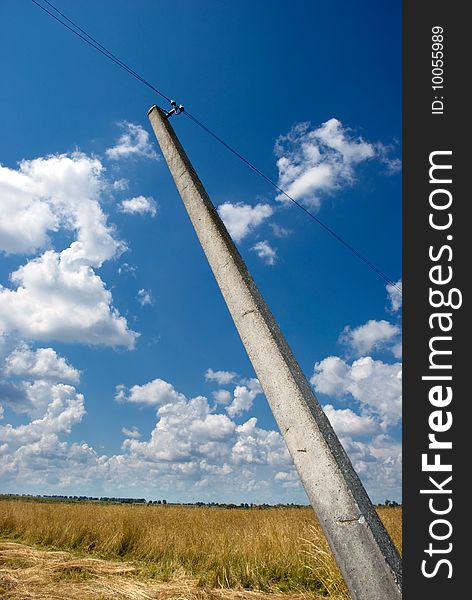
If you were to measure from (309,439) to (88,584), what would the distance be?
172 inches

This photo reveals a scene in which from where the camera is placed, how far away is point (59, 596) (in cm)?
466

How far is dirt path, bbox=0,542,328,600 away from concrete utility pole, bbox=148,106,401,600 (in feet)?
9.58

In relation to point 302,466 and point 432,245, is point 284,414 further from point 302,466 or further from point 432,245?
point 432,245

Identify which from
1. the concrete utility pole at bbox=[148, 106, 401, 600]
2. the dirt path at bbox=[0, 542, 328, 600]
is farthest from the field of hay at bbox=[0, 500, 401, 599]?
the concrete utility pole at bbox=[148, 106, 401, 600]

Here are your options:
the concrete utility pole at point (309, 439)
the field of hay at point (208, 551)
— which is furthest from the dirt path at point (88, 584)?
the concrete utility pole at point (309, 439)

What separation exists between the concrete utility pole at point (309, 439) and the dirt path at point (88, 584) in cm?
292

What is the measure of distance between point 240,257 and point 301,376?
3.72 ft

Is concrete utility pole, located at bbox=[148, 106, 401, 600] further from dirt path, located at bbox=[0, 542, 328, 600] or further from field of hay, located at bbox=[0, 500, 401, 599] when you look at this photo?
dirt path, located at bbox=[0, 542, 328, 600]

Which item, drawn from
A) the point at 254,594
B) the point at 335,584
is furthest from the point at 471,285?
the point at 254,594

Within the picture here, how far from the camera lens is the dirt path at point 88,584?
467 centimetres

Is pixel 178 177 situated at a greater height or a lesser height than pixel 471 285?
greater

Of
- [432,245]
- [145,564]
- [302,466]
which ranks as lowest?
[145,564]

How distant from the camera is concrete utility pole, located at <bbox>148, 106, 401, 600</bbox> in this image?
2219 millimetres

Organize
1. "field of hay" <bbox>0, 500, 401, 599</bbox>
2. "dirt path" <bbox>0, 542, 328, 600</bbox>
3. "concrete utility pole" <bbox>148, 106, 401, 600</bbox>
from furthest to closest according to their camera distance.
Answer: "field of hay" <bbox>0, 500, 401, 599</bbox> < "dirt path" <bbox>0, 542, 328, 600</bbox> < "concrete utility pole" <bbox>148, 106, 401, 600</bbox>
